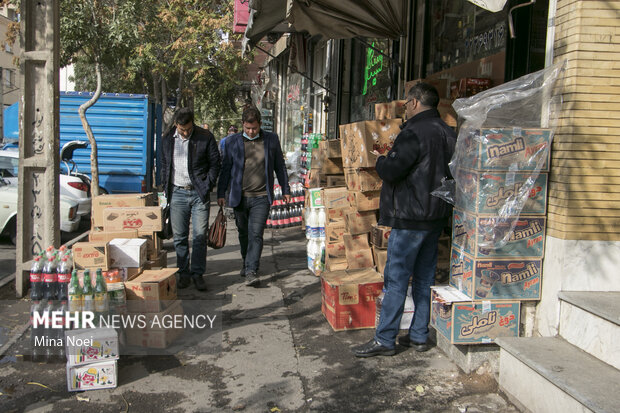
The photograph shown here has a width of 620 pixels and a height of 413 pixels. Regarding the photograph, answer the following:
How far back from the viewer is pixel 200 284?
20.0 feet

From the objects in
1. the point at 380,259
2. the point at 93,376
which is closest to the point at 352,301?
the point at 380,259

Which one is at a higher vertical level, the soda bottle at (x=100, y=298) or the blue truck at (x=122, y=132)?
the blue truck at (x=122, y=132)

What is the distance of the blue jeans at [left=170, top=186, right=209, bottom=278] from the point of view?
242 inches

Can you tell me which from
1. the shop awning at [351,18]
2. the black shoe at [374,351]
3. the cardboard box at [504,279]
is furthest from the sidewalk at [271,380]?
the shop awning at [351,18]

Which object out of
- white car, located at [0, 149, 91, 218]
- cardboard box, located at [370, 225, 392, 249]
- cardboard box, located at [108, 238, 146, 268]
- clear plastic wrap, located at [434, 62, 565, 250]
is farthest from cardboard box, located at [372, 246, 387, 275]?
white car, located at [0, 149, 91, 218]

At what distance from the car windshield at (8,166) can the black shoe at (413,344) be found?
8355mm

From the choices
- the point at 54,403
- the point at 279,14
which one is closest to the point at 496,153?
the point at 54,403

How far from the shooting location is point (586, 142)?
3.63m

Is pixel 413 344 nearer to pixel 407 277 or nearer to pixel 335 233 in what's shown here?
pixel 407 277

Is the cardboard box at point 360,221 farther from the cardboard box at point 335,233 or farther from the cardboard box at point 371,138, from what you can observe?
the cardboard box at point 371,138

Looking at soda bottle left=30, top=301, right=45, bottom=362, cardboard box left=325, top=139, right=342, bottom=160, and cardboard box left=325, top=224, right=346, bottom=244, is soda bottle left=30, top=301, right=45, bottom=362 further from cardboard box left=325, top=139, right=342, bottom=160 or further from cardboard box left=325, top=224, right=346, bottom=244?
cardboard box left=325, top=139, right=342, bottom=160

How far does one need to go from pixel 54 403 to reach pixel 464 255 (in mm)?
2994

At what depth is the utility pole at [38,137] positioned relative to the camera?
570 cm

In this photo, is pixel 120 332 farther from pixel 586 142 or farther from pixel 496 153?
pixel 586 142
